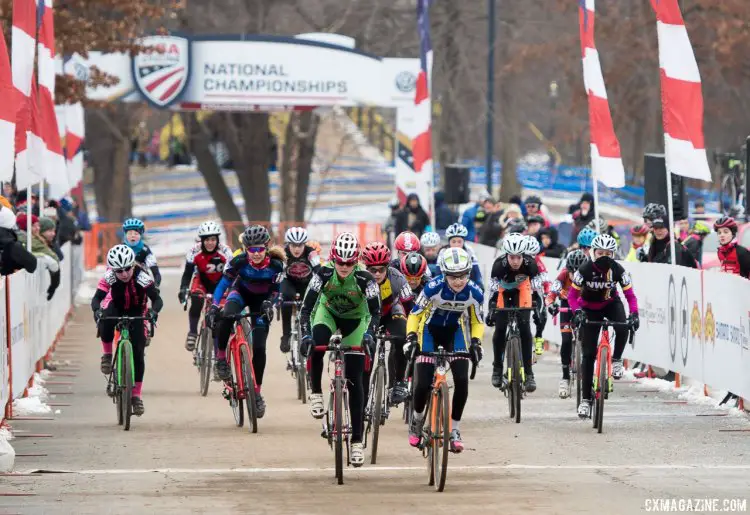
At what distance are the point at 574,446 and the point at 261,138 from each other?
3677 cm

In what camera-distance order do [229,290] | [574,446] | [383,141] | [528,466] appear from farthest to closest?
[383,141]
[229,290]
[574,446]
[528,466]

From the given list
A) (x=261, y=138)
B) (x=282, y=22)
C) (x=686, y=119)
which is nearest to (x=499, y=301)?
(x=686, y=119)

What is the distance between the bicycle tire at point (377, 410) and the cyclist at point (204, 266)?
15.4 ft

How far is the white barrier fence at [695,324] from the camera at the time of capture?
682 inches

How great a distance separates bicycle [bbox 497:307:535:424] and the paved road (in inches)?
10.3

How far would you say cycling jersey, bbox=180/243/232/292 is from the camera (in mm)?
18938

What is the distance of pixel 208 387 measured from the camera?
20.6m

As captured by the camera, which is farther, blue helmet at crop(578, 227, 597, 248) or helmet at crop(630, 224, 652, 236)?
helmet at crop(630, 224, 652, 236)

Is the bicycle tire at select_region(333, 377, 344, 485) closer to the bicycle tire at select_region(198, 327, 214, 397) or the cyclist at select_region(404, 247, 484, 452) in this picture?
the cyclist at select_region(404, 247, 484, 452)

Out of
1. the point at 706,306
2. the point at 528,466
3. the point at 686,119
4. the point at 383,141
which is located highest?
the point at 383,141

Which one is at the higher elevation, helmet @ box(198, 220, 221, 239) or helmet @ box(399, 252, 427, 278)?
helmet @ box(198, 220, 221, 239)

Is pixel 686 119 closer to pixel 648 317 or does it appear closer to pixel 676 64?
pixel 676 64

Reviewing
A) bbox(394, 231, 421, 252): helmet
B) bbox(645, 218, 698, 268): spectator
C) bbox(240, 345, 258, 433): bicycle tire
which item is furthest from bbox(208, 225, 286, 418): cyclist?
bbox(645, 218, 698, 268): spectator

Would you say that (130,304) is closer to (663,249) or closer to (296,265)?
(296,265)
